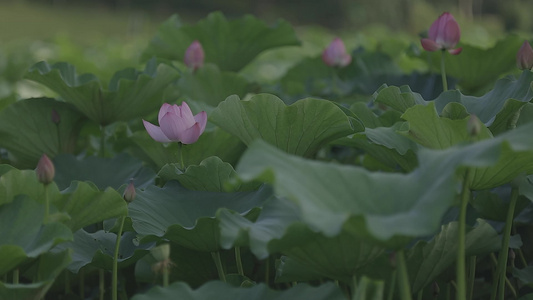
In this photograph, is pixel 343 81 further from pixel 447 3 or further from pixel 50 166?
pixel 447 3

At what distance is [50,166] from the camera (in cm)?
80

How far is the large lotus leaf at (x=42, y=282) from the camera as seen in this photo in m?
0.75

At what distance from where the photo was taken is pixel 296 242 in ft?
2.39

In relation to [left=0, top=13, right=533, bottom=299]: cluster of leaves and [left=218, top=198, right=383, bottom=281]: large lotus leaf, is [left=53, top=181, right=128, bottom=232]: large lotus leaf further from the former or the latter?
[left=218, top=198, right=383, bottom=281]: large lotus leaf

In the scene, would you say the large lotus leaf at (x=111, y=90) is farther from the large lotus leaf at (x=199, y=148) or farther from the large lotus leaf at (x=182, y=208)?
the large lotus leaf at (x=182, y=208)

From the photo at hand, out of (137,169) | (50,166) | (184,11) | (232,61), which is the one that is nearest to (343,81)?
(232,61)

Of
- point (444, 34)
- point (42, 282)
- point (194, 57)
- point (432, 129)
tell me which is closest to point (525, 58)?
point (444, 34)

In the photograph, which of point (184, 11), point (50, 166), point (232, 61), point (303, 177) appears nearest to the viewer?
point (303, 177)

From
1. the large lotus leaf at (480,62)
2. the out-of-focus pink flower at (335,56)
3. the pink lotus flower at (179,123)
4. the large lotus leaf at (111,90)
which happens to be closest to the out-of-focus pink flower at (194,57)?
the large lotus leaf at (111,90)

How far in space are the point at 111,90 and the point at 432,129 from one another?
753mm

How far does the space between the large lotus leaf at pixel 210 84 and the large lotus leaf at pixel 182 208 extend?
2.25 ft

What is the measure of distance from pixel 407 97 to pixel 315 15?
2890cm

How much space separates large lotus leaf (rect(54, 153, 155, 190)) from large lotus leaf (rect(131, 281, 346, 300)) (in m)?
0.52

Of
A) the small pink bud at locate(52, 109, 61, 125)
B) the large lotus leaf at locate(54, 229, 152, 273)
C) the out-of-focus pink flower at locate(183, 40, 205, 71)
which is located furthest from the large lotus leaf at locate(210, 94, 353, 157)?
the out-of-focus pink flower at locate(183, 40, 205, 71)
